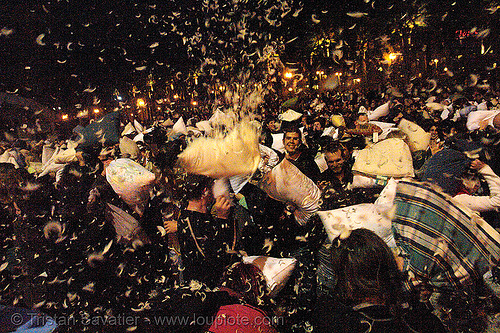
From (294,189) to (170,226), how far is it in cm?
147

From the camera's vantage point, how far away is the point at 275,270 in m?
1.75

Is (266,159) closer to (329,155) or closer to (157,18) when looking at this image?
(329,155)

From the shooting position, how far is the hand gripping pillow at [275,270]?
5.64 feet

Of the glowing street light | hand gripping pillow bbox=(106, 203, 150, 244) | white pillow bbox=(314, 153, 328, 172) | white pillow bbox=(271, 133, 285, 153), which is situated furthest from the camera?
the glowing street light

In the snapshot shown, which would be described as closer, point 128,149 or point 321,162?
point 321,162

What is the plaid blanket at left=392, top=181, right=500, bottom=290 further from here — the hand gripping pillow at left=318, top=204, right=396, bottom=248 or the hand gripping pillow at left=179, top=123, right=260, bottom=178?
the hand gripping pillow at left=179, top=123, right=260, bottom=178

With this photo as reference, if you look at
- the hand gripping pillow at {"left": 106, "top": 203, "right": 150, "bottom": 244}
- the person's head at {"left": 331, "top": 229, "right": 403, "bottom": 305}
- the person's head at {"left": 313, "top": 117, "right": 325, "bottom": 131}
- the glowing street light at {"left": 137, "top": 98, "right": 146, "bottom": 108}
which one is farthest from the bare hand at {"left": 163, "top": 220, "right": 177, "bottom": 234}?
the glowing street light at {"left": 137, "top": 98, "right": 146, "bottom": 108}

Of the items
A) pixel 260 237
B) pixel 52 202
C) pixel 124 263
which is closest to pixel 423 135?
pixel 260 237

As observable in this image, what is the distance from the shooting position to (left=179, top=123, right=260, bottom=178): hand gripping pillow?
2.47m

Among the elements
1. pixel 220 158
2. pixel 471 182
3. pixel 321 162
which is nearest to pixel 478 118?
pixel 471 182

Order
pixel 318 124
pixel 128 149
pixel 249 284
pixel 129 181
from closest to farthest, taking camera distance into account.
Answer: pixel 249 284, pixel 129 181, pixel 128 149, pixel 318 124

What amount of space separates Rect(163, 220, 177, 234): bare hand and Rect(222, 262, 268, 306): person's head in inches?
62.4

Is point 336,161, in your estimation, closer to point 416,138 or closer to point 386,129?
point 416,138

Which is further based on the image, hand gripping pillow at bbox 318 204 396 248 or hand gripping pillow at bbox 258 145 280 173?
hand gripping pillow at bbox 258 145 280 173
